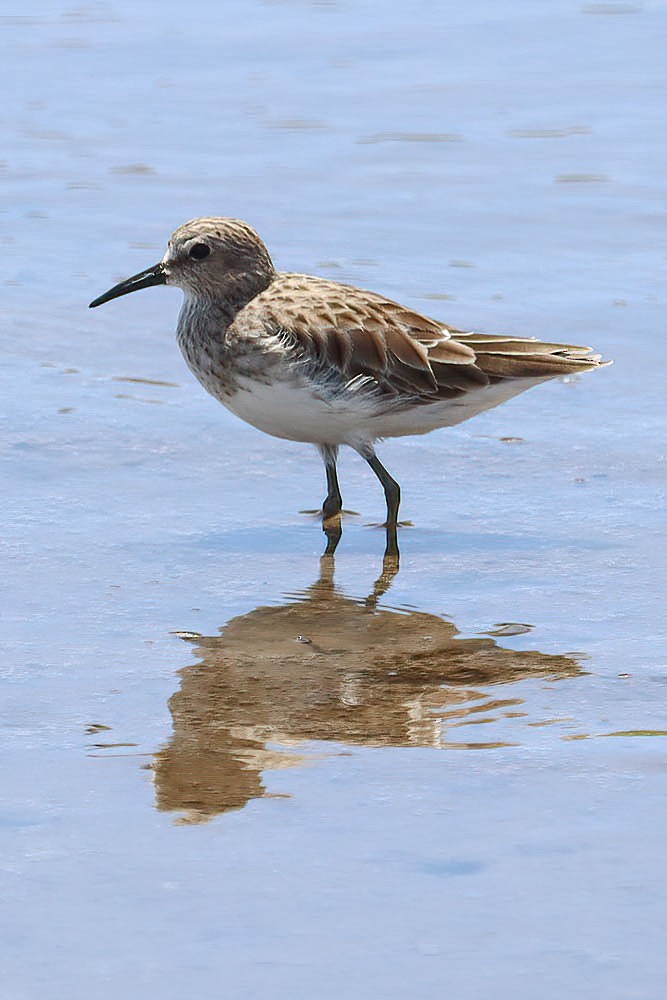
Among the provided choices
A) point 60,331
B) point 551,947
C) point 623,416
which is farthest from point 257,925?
point 60,331

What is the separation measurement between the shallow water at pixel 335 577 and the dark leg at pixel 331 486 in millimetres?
149

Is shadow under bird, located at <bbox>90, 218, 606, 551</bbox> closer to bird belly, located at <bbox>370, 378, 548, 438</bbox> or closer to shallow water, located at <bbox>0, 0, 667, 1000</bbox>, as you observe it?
bird belly, located at <bbox>370, 378, 548, 438</bbox>

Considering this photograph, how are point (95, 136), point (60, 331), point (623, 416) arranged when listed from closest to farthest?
point (623, 416)
point (60, 331)
point (95, 136)

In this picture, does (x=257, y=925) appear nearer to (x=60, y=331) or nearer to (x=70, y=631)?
(x=70, y=631)

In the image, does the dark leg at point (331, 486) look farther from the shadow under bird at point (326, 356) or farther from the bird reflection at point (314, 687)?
the bird reflection at point (314, 687)

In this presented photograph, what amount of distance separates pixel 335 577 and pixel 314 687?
1.46 metres

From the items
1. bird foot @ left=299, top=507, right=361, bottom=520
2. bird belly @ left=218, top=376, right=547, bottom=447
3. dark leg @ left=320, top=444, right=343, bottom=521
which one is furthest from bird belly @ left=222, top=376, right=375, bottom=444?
bird foot @ left=299, top=507, right=361, bottom=520

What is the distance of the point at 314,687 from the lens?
6.85m

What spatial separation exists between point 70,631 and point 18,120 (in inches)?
360

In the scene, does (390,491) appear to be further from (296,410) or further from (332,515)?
(296,410)

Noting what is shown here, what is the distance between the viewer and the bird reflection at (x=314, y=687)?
6.07 meters

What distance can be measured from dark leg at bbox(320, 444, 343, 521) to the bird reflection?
34.5 inches

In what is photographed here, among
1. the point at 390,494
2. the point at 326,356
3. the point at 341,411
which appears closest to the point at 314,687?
the point at 390,494

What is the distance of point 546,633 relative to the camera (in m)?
7.40
